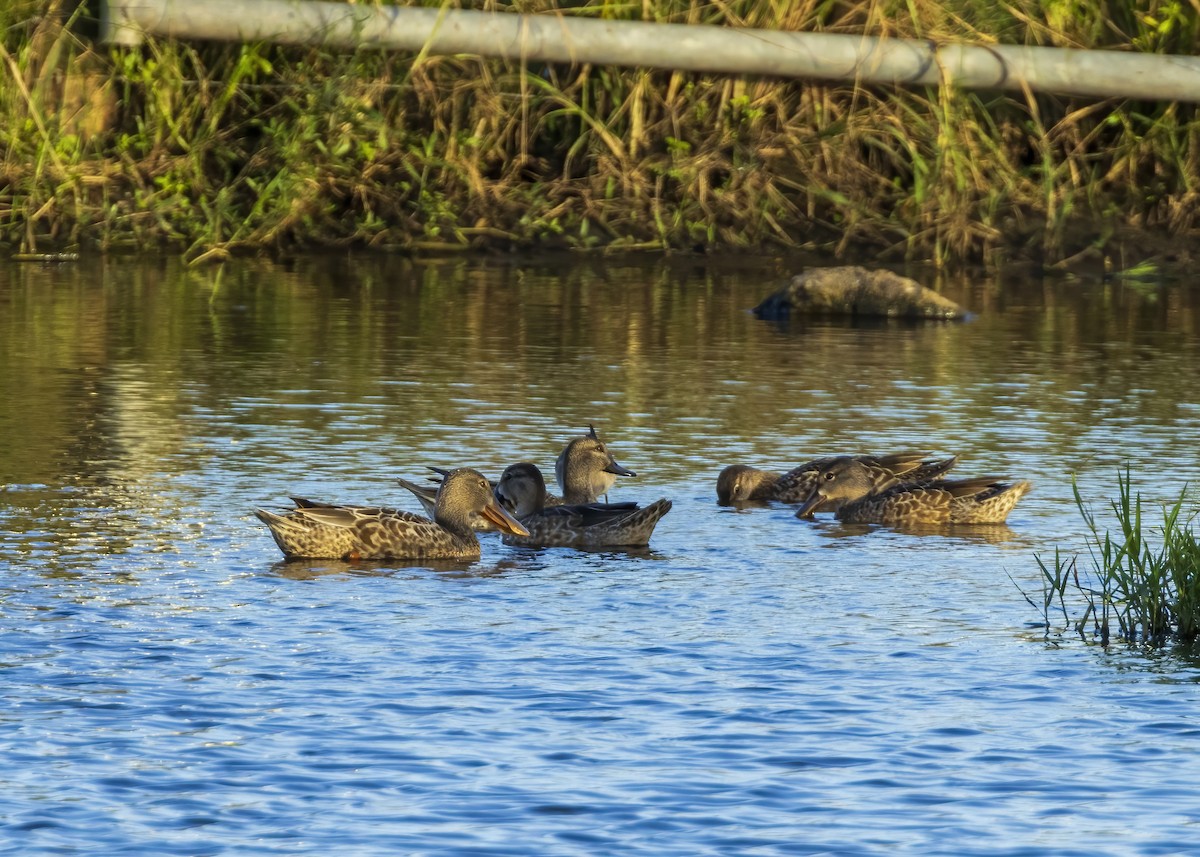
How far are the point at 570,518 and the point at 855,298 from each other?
30.6 feet

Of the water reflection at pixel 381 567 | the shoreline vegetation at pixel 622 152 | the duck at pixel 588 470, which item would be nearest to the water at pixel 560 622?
the water reflection at pixel 381 567

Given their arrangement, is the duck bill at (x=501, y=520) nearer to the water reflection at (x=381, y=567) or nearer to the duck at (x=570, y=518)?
the duck at (x=570, y=518)

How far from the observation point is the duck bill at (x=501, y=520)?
10.9 metres

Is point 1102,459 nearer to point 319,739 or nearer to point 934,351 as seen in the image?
point 934,351

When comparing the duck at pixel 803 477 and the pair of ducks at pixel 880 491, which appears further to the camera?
the duck at pixel 803 477

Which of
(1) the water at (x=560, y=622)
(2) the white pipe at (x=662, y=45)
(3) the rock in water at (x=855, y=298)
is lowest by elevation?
(1) the water at (x=560, y=622)

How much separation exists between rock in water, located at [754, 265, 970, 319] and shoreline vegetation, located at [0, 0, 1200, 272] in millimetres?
2309

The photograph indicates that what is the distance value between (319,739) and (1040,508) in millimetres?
5424

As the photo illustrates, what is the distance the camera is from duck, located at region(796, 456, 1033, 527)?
11.4 meters

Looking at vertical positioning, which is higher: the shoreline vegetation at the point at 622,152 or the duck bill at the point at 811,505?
the shoreline vegetation at the point at 622,152

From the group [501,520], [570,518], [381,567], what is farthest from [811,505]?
[381,567]

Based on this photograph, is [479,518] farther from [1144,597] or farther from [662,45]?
[662,45]

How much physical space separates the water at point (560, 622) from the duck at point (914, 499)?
14 centimetres

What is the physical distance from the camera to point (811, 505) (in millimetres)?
11625
